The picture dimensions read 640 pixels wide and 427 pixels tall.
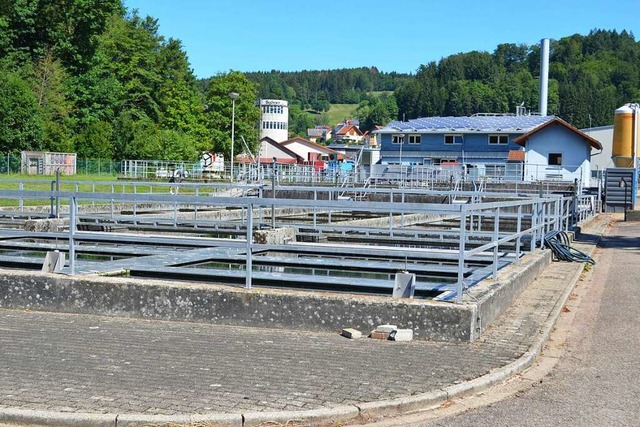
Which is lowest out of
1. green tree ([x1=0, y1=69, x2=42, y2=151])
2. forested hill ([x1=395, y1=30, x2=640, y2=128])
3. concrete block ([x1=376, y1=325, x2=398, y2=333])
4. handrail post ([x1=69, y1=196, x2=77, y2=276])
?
concrete block ([x1=376, y1=325, x2=398, y2=333])

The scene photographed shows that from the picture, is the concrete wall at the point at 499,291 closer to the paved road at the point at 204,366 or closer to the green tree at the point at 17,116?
the paved road at the point at 204,366

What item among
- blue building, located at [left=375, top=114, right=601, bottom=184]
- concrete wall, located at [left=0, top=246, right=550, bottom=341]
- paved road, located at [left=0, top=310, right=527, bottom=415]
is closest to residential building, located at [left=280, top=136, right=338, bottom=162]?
blue building, located at [left=375, top=114, right=601, bottom=184]

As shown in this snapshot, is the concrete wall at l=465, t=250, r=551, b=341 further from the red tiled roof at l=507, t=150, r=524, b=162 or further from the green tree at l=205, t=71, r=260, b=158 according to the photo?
the green tree at l=205, t=71, r=260, b=158

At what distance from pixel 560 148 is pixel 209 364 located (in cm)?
5870

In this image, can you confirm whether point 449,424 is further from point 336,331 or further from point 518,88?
point 518,88

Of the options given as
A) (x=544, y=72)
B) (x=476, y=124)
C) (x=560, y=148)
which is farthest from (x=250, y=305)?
(x=544, y=72)

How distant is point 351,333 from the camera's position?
7.89 m

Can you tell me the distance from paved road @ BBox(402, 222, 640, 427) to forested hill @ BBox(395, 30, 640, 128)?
155 m

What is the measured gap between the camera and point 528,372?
6.99m

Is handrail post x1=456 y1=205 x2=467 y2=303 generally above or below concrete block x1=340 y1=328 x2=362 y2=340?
above

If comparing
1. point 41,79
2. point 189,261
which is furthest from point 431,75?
point 189,261

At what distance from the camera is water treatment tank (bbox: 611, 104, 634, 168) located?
4341 centimetres

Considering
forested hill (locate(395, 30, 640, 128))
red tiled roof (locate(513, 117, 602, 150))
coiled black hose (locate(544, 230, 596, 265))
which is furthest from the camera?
forested hill (locate(395, 30, 640, 128))

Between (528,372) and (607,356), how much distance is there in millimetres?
1219
